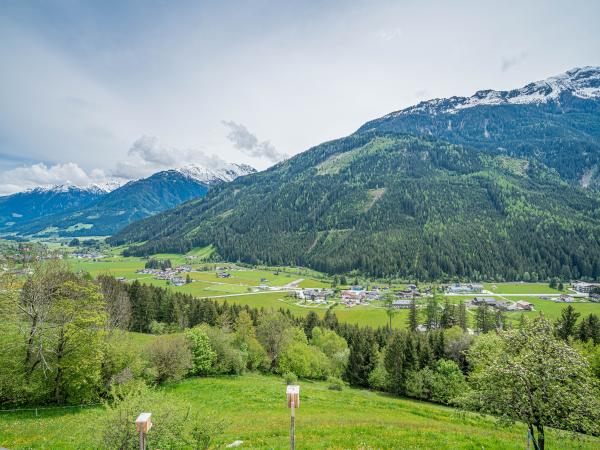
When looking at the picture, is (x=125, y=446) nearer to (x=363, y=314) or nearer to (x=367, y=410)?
(x=367, y=410)

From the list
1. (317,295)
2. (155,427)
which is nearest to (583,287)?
(317,295)

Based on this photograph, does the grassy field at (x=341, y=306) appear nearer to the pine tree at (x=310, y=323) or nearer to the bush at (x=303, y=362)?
the pine tree at (x=310, y=323)

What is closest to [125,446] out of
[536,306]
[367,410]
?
[367,410]

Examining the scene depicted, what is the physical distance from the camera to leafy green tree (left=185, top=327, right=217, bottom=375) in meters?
48.2

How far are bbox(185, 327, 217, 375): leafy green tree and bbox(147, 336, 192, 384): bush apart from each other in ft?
13.0

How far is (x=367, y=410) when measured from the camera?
3347cm

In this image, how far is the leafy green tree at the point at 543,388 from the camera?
44.4 ft

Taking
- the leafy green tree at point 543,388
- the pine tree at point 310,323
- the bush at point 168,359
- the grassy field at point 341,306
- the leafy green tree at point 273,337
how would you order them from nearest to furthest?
the leafy green tree at point 543,388 < the bush at point 168,359 < the leafy green tree at point 273,337 < the pine tree at point 310,323 < the grassy field at point 341,306

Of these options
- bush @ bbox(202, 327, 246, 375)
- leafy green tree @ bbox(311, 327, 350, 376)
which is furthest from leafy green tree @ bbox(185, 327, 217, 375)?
leafy green tree @ bbox(311, 327, 350, 376)

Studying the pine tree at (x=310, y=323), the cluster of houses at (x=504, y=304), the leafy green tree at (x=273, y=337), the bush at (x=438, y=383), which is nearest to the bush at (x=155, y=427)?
the bush at (x=438, y=383)

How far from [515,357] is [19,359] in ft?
138

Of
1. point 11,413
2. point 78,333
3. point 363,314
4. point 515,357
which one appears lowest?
point 363,314

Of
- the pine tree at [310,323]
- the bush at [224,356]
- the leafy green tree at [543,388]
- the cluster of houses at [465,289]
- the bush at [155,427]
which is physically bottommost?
the cluster of houses at [465,289]

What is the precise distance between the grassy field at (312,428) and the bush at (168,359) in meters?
7.62
